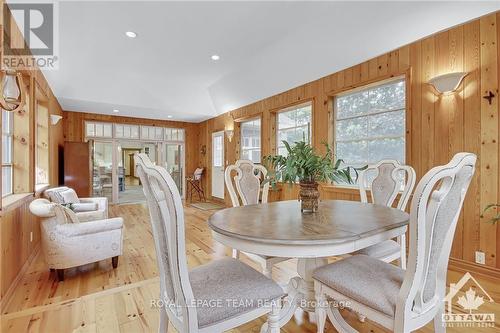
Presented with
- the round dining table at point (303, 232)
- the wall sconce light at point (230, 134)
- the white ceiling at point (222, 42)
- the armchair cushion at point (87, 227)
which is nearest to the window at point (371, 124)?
A: the white ceiling at point (222, 42)

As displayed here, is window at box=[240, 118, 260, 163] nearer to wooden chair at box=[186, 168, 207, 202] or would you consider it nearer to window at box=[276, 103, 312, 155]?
window at box=[276, 103, 312, 155]

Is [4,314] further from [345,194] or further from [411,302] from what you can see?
[345,194]

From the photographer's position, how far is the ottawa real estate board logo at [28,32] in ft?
7.73

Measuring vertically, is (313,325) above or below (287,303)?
below

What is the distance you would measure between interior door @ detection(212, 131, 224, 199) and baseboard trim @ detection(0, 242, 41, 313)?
4.28 m

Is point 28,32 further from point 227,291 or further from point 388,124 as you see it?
point 388,124

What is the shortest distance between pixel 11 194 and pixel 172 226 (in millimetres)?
3014

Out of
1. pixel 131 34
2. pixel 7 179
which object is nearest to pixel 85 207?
pixel 7 179

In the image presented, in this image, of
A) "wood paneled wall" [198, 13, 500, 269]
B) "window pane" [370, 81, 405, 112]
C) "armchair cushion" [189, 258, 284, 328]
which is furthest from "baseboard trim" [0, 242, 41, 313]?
"window pane" [370, 81, 405, 112]

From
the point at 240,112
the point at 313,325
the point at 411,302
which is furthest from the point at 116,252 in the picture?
the point at 240,112

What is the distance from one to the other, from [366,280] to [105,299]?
2.05m

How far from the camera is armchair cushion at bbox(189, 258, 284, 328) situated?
1.07 meters

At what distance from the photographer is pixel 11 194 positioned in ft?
9.19

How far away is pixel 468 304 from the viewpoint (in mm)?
1943
